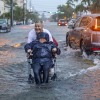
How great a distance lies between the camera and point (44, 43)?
910 centimetres

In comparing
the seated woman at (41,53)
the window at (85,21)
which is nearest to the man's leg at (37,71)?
the seated woman at (41,53)

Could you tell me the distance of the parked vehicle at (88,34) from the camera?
48.4ft

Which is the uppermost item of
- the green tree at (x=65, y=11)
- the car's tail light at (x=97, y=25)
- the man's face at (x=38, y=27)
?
the man's face at (x=38, y=27)

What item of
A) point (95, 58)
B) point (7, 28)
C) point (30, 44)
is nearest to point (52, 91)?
point (30, 44)

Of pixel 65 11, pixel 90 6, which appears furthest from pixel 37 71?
pixel 65 11

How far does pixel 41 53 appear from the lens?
353 inches

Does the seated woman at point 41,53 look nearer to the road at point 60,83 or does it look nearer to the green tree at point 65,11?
the road at point 60,83

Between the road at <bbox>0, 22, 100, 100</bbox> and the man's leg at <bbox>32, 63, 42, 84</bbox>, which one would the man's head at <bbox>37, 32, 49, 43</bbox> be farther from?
the road at <bbox>0, 22, 100, 100</bbox>

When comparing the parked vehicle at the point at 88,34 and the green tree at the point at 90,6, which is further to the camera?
the green tree at the point at 90,6

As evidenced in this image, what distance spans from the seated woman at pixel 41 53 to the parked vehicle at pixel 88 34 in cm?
574

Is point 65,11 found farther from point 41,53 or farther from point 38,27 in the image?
point 41,53

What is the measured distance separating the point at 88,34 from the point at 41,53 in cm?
630

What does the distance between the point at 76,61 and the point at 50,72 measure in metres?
5.21

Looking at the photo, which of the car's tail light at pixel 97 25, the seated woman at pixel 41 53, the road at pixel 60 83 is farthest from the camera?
the car's tail light at pixel 97 25
